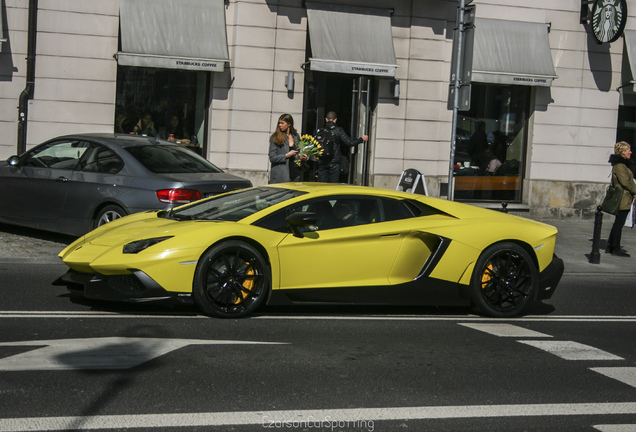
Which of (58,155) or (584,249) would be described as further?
(584,249)

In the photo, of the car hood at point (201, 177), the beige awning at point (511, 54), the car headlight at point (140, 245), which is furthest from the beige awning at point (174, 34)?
the car headlight at point (140, 245)

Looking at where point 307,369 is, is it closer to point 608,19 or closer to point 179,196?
point 179,196

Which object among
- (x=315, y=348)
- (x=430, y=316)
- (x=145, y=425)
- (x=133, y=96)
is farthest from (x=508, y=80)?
(x=145, y=425)

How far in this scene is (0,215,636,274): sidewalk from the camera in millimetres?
11375

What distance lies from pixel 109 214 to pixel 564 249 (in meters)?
7.72

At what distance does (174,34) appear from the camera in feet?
56.6

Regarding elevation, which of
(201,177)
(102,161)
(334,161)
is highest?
(334,161)

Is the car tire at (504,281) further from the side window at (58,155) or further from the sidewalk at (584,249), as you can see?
the side window at (58,155)

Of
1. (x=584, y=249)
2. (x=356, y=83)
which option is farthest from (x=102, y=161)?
(x=584, y=249)

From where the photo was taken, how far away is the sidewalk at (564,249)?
11375mm

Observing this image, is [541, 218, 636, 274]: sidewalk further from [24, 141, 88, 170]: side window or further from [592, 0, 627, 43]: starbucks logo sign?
[24, 141, 88, 170]: side window

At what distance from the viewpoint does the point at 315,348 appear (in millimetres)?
6738

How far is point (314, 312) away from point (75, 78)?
1053cm

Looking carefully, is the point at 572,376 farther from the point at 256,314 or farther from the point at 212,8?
the point at 212,8
